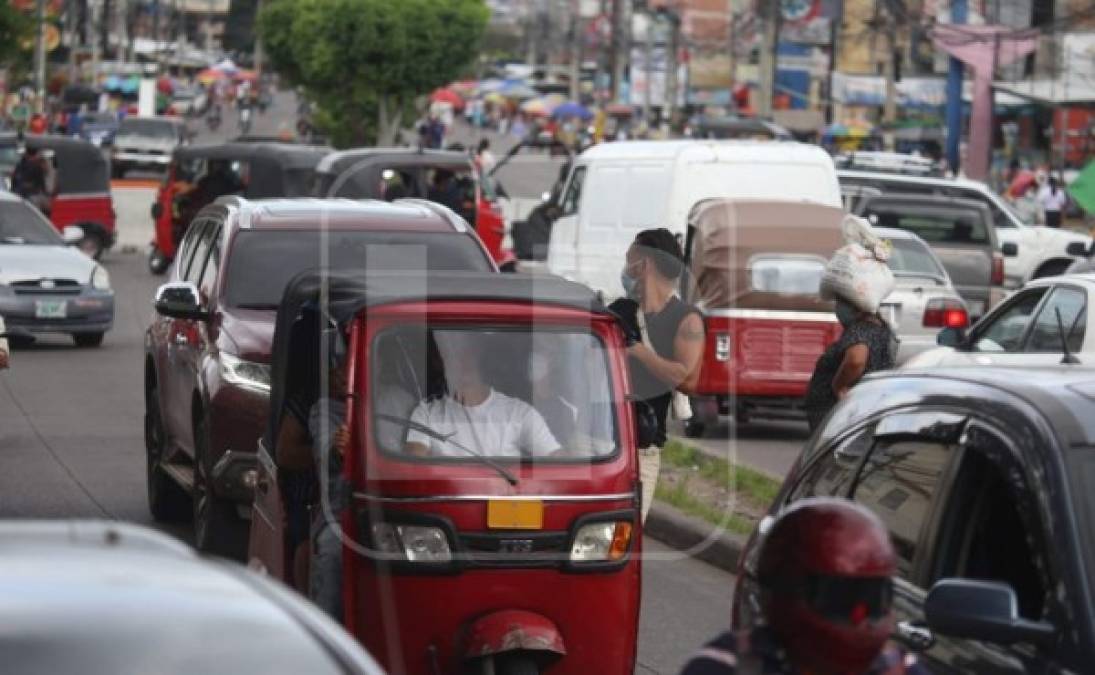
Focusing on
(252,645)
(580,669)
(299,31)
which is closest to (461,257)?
(580,669)

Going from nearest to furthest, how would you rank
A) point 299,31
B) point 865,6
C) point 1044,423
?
point 1044,423 → point 299,31 → point 865,6

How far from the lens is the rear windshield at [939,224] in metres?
28.8

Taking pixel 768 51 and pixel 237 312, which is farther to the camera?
pixel 768 51

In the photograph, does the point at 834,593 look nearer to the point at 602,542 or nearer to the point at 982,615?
the point at 982,615

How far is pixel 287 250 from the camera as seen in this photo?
13.2m

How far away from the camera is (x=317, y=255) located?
43.2 feet

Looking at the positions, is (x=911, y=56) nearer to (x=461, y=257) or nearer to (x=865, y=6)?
(x=865, y=6)

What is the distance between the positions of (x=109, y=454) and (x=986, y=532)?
1206 centimetres

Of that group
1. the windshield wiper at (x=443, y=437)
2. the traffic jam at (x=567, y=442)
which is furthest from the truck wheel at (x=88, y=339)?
the windshield wiper at (x=443, y=437)

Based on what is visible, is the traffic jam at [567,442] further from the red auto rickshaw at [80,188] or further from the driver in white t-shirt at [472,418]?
the red auto rickshaw at [80,188]

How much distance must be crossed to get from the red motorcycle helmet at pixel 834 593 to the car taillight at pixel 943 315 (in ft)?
56.6

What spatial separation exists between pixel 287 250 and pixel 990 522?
7.91 meters

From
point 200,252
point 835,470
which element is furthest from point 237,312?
point 835,470

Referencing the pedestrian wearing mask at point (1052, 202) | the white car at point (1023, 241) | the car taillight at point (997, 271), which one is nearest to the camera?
the car taillight at point (997, 271)
